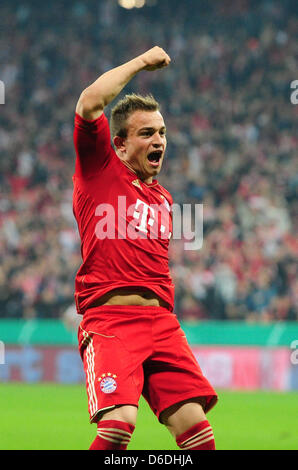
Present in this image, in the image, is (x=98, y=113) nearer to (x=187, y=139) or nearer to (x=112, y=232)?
(x=112, y=232)

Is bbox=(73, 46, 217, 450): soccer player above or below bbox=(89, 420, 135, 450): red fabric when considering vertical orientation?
above

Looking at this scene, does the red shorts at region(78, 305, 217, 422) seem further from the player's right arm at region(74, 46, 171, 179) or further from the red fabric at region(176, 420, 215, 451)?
the player's right arm at region(74, 46, 171, 179)

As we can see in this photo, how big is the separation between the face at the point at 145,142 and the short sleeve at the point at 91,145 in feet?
0.74

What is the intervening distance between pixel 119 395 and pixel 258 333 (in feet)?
27.8

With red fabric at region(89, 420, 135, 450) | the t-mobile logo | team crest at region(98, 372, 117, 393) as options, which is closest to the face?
the t-mobile logo

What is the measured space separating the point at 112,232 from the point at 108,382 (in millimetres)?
806

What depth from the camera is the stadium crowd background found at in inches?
579

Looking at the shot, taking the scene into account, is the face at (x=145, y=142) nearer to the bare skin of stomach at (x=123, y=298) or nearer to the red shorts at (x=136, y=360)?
the bare skin of stomach at (x=123, y=298)

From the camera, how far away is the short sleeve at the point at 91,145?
405 centimetres

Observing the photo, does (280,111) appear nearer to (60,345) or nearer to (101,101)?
(60,345)

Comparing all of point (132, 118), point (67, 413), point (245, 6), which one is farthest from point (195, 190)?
point (132, 118)

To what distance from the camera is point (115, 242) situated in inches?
168

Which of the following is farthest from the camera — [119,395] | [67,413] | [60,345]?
[60,345]

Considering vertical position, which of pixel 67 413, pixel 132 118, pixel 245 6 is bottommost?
pixel 67 413
